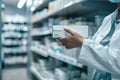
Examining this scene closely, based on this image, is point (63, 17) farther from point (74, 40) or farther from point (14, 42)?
point (14, 42)

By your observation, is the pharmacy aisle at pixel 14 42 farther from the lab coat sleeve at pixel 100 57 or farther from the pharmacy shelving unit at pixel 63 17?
the lab coat sleeve at pixel 100 57

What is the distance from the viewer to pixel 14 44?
26.6 ft

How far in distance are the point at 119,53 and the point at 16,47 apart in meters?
7.47

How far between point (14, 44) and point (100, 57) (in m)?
7.31

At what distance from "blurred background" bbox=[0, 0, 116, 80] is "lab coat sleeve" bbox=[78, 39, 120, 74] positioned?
0.45 m

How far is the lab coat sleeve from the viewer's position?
1.03m

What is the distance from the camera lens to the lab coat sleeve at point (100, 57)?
3.39 ft

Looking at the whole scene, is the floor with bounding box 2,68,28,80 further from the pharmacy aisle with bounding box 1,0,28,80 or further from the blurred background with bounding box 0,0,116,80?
the pharmacy aisle with bounding box 1,0,28,80

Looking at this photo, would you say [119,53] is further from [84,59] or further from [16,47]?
[16,47]

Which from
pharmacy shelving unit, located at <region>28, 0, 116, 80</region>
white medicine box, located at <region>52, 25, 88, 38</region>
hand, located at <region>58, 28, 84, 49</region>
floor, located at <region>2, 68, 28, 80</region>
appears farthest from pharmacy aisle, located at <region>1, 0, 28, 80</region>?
hand, located at <region>58, 28, 84, 49</region>

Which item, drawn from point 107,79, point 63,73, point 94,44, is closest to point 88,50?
point 94,44

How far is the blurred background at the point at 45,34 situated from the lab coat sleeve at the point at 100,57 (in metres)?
0.45

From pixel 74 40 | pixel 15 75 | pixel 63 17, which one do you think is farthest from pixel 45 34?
pixel 15 75

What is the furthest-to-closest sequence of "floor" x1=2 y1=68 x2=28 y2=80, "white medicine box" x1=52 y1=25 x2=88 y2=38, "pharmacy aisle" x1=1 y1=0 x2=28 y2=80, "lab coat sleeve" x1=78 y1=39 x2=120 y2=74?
"pharmacy aisle" x1=1 y1=0 x2=28 y2=80 < "floor" x1=2 y1=68 x2=28 y2=80 < "white medicine box" x1=52 y1=25 x2=88 y2=38 < "lab coat sleeve" x1=78 y1=39 x2=120 y2=74
